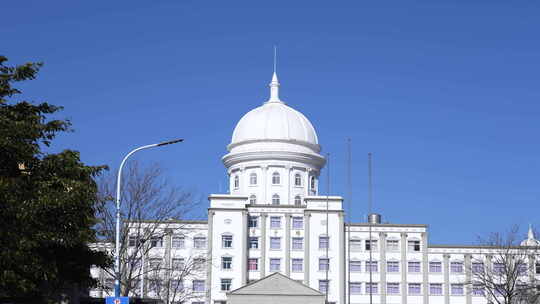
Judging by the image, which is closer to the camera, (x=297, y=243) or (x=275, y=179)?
(x=297, y=243)

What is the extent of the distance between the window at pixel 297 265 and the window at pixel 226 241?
280 inches

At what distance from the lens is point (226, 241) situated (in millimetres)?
89875

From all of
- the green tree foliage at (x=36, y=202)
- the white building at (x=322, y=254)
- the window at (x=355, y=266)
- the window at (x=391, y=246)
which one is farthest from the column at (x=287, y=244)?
the green tree foliage at (x=36, y=202)

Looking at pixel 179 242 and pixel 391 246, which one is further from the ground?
pixel 391 246

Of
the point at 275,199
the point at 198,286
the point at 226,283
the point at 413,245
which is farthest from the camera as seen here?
the point at 275,199

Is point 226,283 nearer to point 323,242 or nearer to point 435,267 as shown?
point 323,242

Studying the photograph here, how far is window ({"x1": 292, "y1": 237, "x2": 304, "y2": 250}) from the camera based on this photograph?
90688 millimetres

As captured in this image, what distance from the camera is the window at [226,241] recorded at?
8969 cm

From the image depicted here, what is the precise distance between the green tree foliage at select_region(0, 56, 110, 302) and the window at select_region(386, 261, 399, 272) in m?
63.0

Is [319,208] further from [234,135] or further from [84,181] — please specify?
[84,181]

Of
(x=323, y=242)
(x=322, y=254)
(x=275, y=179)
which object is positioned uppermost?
(x=275, y=179)

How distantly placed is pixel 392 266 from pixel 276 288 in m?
17.2

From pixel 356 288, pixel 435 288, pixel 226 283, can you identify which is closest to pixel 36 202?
pixel 226 283

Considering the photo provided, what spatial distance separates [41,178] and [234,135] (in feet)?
238
